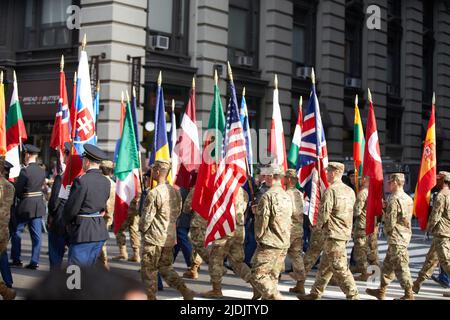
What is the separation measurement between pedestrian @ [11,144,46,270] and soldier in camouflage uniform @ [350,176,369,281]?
18.5 feet

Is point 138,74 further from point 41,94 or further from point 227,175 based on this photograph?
point 227,175

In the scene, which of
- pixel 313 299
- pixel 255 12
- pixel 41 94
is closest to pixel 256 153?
pixel 255 12

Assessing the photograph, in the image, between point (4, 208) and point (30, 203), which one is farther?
point (30, 203)

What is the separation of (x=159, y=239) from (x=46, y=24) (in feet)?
46.7

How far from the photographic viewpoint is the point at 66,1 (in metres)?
20.5

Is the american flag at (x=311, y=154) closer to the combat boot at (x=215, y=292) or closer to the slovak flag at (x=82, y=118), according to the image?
the combat boot at (x=215, y=292)

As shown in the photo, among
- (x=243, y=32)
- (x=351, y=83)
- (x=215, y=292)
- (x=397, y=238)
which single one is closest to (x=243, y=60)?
(x=243, y=32)

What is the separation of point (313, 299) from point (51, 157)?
12760 millimetres

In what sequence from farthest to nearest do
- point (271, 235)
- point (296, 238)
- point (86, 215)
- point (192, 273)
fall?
point (192, 273) < point (296, 238) < point (271, 235) < point (86, 215)

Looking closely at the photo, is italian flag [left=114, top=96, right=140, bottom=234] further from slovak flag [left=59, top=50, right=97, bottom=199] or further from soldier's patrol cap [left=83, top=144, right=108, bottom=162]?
soldier's patrol cap [left=83, top=144, right=108, bottom=162]

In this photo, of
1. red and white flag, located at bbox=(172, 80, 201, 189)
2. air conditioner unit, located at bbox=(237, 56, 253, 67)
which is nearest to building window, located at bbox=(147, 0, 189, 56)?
air conditioner unit, located at bbox=(237, 56, 253, 67)

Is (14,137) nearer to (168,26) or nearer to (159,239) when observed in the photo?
(159,239)

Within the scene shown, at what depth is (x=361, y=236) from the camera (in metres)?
12.0

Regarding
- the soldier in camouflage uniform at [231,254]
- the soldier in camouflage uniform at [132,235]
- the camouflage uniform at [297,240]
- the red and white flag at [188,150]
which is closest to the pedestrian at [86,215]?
the soldier in camouflage uniform at [231,254]
